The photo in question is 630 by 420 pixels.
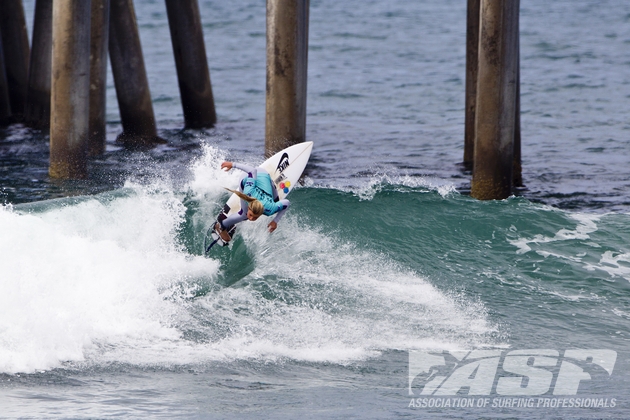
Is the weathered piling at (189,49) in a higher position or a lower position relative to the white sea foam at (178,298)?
higher

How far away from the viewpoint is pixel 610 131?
22250 millimetres

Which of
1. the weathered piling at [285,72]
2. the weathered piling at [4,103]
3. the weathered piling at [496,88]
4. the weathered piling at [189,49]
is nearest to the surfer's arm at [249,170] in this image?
the weathered piling at [285,72]

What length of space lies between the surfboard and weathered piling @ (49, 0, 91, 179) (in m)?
3.14

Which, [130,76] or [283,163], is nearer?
[283,163]

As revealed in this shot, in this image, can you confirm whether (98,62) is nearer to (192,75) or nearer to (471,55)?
(192,75)

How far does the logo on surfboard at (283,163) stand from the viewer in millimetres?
12922

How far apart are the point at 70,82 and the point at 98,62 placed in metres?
1.63

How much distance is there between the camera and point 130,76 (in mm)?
17953

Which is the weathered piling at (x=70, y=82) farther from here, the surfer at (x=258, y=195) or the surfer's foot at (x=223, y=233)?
the surfer at (x=258, y=195)

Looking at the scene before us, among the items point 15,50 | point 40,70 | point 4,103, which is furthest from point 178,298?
point 15,50

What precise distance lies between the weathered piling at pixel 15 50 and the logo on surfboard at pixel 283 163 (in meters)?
9.94

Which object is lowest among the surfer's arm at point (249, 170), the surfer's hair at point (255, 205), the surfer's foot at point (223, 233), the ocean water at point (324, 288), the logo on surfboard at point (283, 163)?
the ocean water at point (324, 288)

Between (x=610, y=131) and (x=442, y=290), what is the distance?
40.4ft

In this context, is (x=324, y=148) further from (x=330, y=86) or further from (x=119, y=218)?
(x=330, y=86)
